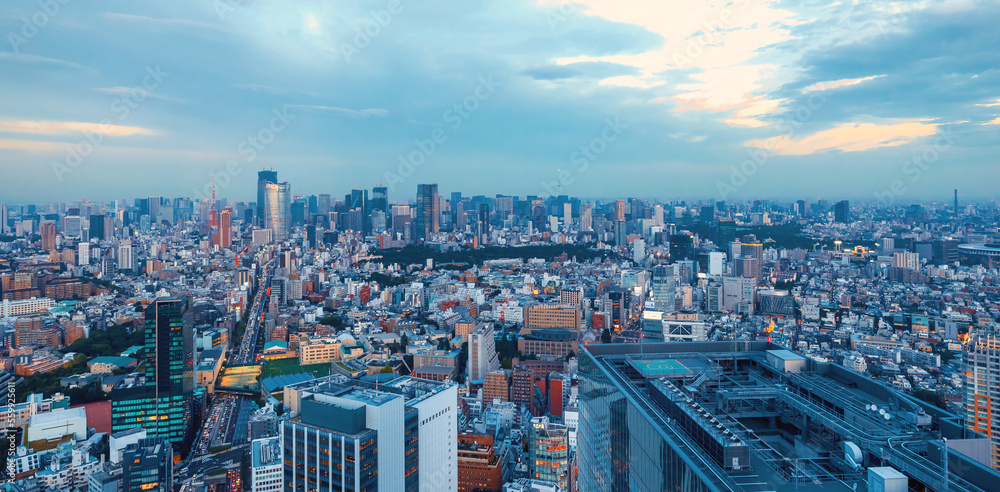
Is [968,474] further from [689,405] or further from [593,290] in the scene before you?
[593,290]

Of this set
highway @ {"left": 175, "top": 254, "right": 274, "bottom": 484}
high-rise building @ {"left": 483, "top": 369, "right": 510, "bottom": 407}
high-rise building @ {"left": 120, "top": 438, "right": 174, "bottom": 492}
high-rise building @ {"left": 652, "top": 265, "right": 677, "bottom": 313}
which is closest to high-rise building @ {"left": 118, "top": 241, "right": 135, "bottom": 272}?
highway @ {"left": 175, "top": 254, "right": 274, "bottom": 484}

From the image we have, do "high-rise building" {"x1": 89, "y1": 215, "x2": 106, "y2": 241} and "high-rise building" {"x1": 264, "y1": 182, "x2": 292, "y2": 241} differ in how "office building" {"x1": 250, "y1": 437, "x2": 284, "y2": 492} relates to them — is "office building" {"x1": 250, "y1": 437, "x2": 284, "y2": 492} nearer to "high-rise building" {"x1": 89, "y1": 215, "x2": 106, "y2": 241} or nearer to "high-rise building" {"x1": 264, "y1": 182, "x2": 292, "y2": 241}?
"high-rise building" {"x1": 89, "y1": 215, "x2": 106, "y2": 241}

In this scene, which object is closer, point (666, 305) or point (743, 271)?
point (666, 305)

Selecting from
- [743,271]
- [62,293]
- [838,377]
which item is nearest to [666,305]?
[743,271]

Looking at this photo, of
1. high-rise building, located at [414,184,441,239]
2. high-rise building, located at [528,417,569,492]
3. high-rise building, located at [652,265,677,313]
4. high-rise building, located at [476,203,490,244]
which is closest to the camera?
high-rise building, located at [528,417,569,492]

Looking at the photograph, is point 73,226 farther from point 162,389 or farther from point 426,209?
point 162,389

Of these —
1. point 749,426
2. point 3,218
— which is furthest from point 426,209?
point 749,426
